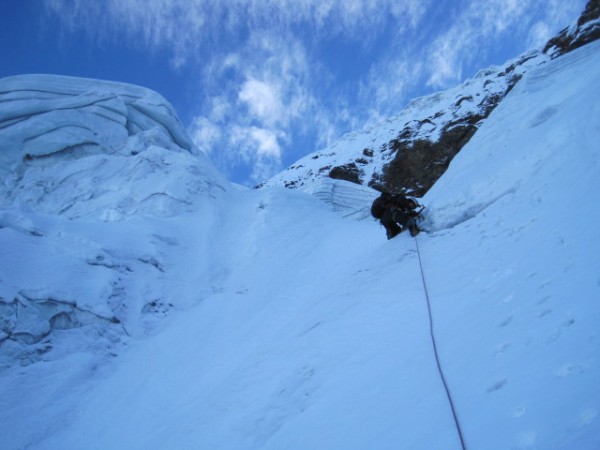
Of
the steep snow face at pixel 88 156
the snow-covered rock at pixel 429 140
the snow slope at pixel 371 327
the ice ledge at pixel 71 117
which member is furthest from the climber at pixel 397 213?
the snow-covered rock at pixel 429 140

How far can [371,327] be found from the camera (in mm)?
5055

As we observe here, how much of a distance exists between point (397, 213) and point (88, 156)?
53.7ft

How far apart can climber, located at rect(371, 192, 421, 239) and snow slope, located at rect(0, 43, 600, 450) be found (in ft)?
1.10

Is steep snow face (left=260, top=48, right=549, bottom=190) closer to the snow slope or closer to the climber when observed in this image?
the snow slope

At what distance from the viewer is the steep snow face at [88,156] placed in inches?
612

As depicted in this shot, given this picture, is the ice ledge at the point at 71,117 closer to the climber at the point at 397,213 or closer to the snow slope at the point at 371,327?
the snow slope at the point at 371,327

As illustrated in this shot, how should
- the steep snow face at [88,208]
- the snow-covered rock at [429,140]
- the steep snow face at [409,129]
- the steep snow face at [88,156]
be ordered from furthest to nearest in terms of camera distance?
the steep snow face at [409,129]
the snow-covered rock at [429,140]
the steep snow face at [88,156]
the steep snow face at [88,208]

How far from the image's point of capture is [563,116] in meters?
6.60

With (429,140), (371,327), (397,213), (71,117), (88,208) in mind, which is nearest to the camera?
(371,327)

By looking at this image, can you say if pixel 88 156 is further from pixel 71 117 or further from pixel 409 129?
pixel 409 129

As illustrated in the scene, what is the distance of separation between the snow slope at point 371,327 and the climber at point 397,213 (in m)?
0.34

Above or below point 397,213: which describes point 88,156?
above

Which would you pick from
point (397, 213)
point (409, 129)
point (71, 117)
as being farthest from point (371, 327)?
point (409, 129)

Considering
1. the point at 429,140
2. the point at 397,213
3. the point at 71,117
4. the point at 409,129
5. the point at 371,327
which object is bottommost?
the point at 371,327
